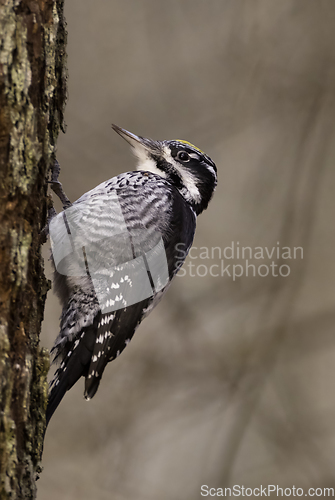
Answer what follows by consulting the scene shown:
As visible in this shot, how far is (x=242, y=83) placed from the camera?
4.13 m

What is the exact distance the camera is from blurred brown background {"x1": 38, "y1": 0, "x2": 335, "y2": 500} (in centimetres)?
368

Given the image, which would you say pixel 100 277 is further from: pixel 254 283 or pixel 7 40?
pixel 254 283

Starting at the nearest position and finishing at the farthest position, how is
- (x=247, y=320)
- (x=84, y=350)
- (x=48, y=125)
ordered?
(x=48, y=125) < (x=84, y=350) < (x=247, y=320)

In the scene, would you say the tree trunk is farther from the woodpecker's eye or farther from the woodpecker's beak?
the woodpecker's eye

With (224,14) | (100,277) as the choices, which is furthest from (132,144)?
(224,14)

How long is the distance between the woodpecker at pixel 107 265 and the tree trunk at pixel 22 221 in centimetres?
67

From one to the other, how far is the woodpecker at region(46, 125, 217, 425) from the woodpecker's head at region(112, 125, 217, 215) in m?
0.43

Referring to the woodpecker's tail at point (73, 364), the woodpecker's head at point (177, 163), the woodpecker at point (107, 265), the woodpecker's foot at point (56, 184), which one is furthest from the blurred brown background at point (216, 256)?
the woodpecker's tail at point (73, 364)

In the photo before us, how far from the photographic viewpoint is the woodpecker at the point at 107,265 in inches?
88.5

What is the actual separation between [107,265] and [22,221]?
36.7 inches

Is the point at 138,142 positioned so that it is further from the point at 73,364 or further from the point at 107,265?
the point at 73,364

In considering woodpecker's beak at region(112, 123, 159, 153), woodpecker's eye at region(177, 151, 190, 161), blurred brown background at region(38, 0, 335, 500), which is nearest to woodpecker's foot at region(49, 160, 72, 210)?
woodpecker's beak at region(112, 123, 159, 153)

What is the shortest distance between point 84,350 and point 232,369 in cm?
191

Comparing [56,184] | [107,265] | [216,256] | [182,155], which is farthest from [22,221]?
[216,256]
